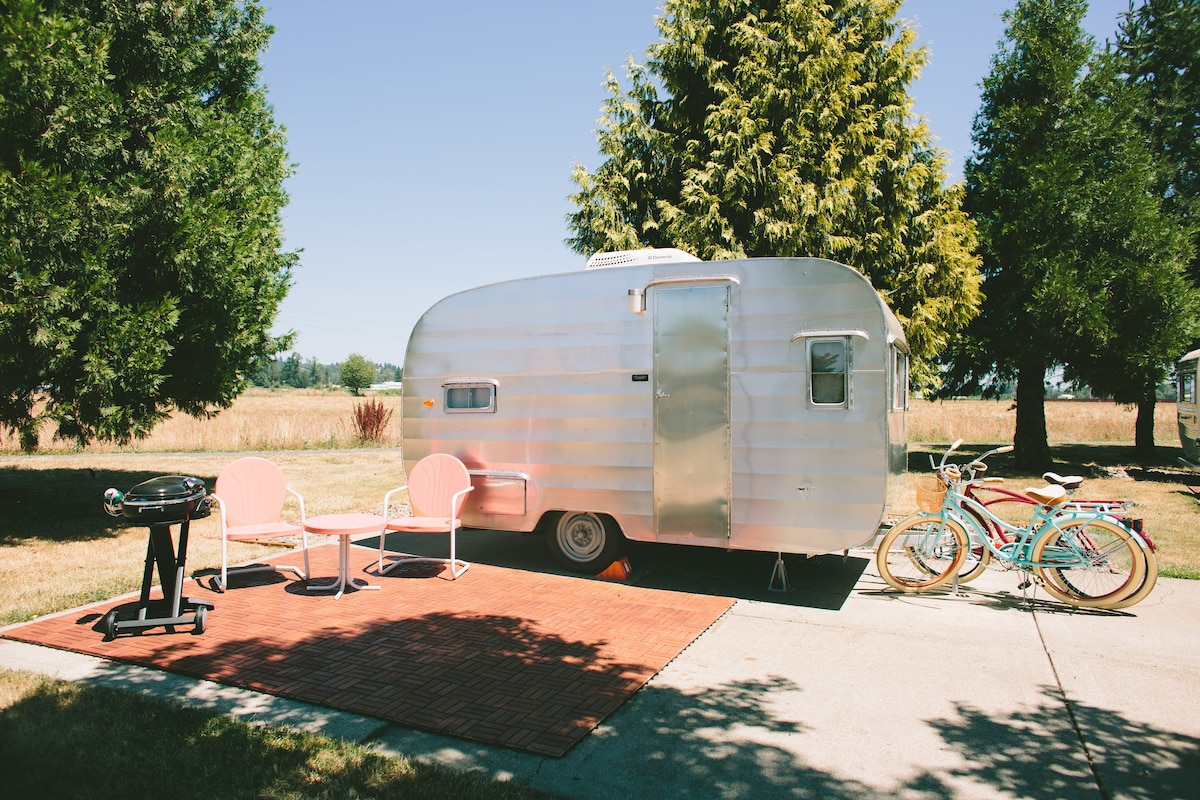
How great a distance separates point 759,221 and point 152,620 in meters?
12.1

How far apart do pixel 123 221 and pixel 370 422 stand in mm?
15870

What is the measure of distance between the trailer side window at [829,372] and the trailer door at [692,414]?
2.58 feet

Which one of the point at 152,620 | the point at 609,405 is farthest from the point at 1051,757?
the point at 152,620

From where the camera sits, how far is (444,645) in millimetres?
5883

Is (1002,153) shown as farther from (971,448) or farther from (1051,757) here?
(1051,757)

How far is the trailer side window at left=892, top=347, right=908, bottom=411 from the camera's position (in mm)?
7286

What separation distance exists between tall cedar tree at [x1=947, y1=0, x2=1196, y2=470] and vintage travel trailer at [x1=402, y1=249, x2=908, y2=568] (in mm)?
11417

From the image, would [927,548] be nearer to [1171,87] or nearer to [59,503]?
[59,503]

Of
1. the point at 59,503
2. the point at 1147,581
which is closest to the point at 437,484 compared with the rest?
the point at 1147,581

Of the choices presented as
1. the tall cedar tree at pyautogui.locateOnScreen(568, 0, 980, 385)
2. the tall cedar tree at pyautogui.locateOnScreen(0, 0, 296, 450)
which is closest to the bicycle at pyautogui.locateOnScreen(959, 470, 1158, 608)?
the tall cedar tree at pyautogui.locateOnScreen(568, 0, 980, 385)

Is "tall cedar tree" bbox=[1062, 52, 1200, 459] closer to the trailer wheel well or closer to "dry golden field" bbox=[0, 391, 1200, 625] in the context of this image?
"dry golden field" bbox=[0, 391, 1200, 625]

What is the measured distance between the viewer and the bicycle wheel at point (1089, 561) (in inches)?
259

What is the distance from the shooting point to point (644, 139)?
16.4m

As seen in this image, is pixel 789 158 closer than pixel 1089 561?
No
